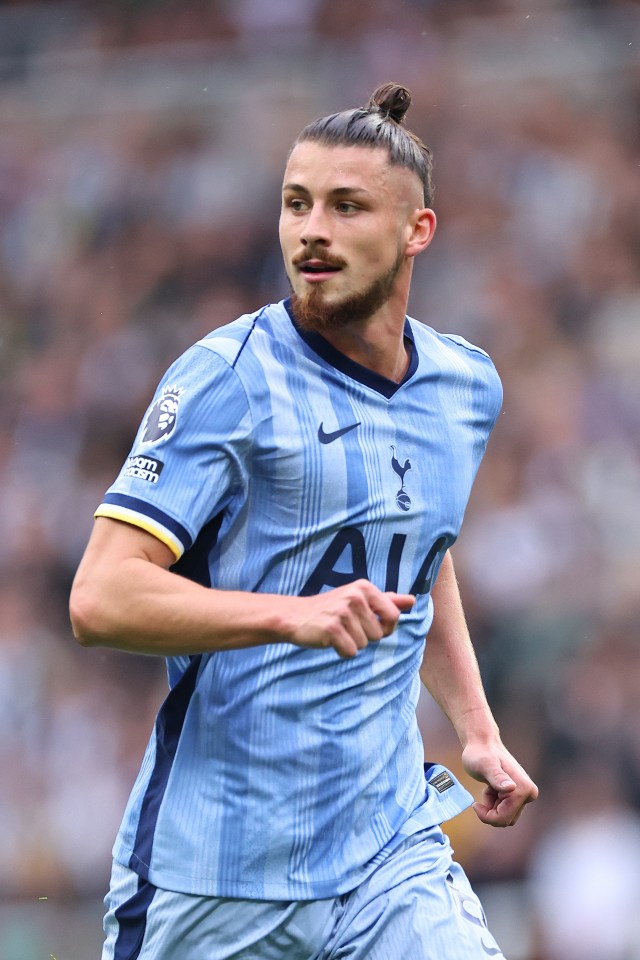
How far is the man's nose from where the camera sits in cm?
296

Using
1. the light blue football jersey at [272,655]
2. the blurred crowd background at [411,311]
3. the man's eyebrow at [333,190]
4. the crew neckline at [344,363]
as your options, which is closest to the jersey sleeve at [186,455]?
the light blue football jersey at [272,655]

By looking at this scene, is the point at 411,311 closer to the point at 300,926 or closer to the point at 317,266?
the point at 317,266

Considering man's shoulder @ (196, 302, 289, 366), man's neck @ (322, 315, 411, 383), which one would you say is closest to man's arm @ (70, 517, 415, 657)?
man's shoulder @ (196, 302, 289, 366)

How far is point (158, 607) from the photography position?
2482 millimetres

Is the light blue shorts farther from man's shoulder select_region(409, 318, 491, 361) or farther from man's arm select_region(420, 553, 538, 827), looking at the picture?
man's shoulder select_region(409, 318, 491, 361)

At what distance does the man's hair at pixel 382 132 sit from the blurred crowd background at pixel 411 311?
3858mm

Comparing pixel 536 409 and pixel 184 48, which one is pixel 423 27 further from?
pixel 536 409

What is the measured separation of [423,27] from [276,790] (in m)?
6.27

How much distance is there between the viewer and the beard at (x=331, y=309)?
2.98 meters

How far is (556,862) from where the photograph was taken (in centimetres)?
635

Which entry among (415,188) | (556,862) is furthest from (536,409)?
(415,188)

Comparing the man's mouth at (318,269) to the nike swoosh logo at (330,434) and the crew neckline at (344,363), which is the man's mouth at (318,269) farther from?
the nike swoosh logo at (330,434)

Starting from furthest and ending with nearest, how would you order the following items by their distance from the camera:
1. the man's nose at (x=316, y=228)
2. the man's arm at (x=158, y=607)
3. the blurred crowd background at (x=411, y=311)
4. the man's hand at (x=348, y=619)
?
the blurred crowd background at (x=411, y=311) < the man's nose at (x=316, y=228) < the man's arm at (x=158, y=607) < the man's hand at (x=348, y=619)

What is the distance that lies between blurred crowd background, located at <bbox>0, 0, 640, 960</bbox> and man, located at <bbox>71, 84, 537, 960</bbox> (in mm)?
3582
